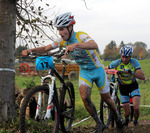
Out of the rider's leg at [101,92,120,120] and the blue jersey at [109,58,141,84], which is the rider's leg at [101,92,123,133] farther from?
the blue jersey at [109,58,141,84]

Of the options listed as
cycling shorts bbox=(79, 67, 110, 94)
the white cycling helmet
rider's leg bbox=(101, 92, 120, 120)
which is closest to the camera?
the white cycling helmet

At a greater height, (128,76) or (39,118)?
(128,76)

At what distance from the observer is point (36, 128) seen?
432 cm

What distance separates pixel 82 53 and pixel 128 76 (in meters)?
2.43

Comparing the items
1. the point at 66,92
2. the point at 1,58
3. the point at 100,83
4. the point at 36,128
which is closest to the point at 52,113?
the point at 36,128

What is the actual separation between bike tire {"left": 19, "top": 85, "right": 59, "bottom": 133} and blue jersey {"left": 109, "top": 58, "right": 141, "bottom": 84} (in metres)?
2.53

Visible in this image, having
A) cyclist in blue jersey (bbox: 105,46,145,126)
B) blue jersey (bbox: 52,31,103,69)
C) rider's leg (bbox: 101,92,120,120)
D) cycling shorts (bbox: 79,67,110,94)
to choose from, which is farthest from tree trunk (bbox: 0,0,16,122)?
cyclist in blue jersey (bbox: 105,46,145,126)

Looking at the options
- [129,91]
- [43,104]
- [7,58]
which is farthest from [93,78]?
[129,91]

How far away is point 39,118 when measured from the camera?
157 inches

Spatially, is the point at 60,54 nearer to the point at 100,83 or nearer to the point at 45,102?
the point at 45,102

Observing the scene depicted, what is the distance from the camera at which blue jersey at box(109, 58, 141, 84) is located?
622cm

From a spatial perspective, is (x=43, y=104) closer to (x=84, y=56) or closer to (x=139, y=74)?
(x=84, y=56)

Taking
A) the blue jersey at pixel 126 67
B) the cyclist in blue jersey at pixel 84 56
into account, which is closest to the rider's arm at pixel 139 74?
the blue jersey at pixel 126 67

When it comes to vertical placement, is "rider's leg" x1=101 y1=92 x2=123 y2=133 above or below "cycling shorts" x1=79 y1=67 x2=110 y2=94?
below
